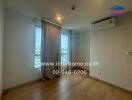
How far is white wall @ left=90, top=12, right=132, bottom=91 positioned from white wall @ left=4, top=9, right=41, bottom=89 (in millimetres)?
2473

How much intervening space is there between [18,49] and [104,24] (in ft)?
9.64

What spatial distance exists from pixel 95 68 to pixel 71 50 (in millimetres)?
1910

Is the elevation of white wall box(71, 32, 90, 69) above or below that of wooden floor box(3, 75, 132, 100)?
above

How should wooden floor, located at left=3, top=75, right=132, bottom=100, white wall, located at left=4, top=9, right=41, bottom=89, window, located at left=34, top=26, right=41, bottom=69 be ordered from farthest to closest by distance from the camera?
1. window, located at left=34, top=26, right=41, bottom=69
2. white wall, located at left=4, top=9, right=41, bottom=89
3. wooden floor, located at left=3, top=75, right=132, bottom=100

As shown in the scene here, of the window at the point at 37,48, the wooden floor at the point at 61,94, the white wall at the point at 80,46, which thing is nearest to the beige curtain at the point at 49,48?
the window at the point at 37,48

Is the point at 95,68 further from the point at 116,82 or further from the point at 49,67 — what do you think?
the point at 49,67

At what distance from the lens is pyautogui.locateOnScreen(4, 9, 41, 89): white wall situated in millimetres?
2809

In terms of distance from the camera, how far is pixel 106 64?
3533 millimetres

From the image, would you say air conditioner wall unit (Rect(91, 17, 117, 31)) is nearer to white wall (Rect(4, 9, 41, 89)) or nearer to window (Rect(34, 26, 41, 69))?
window (Rect(34, 26, 41, 69))

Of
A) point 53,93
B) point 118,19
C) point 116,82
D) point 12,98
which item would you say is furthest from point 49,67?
point 118,19

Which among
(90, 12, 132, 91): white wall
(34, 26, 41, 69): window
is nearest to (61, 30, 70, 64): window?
(34, 26, 41, 69): window

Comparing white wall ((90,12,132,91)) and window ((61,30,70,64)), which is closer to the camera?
white wall ((90,12,132,91))

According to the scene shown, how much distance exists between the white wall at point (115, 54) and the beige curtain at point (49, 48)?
1.56m

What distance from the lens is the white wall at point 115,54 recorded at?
2875mm
